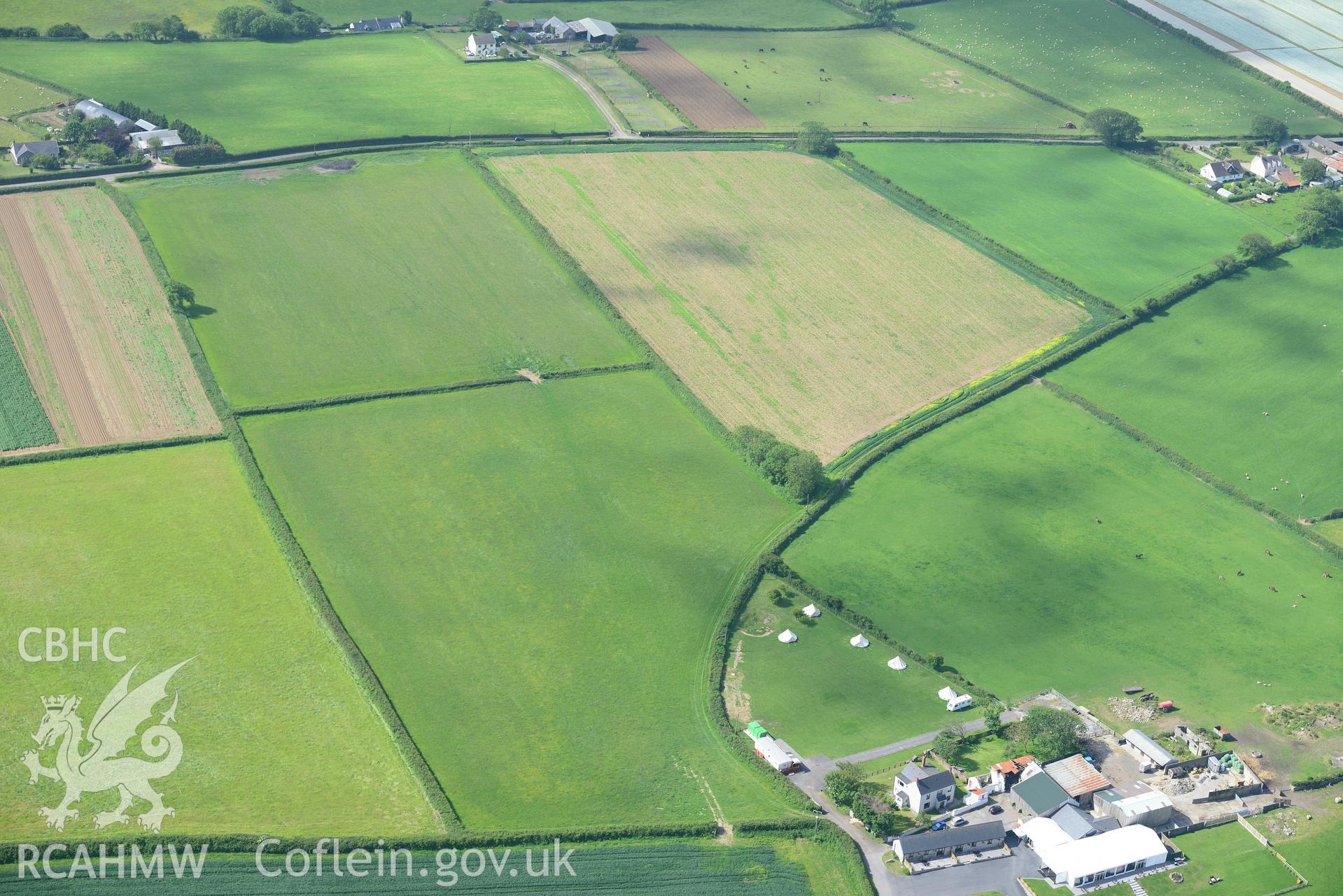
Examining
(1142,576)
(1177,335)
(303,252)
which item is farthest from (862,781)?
(303,252)

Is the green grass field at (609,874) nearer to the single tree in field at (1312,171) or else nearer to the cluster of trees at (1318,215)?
the cluster of trees at (1318,215)

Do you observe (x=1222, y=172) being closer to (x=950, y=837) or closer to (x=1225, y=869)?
(x=1225, y=869)

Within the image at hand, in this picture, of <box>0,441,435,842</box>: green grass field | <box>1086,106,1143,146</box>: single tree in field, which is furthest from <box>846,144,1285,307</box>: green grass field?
<box>0,441,435,842</box>: green grass field

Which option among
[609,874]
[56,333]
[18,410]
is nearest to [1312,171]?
[609,874]

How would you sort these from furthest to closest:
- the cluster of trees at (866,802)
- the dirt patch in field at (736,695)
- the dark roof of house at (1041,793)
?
the dirt patch in field at (736,695) < the dark roof of house at (1041,793) < the cluster of trees at (866,802)

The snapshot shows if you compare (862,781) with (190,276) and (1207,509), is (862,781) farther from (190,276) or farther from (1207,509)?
(190,276)

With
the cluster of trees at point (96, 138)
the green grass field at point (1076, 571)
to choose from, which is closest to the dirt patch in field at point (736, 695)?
the green grass field at point (1076, 571)

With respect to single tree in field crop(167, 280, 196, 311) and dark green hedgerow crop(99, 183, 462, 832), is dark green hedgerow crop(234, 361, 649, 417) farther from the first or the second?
single tree in field crop(167, 280, 196, 311)
